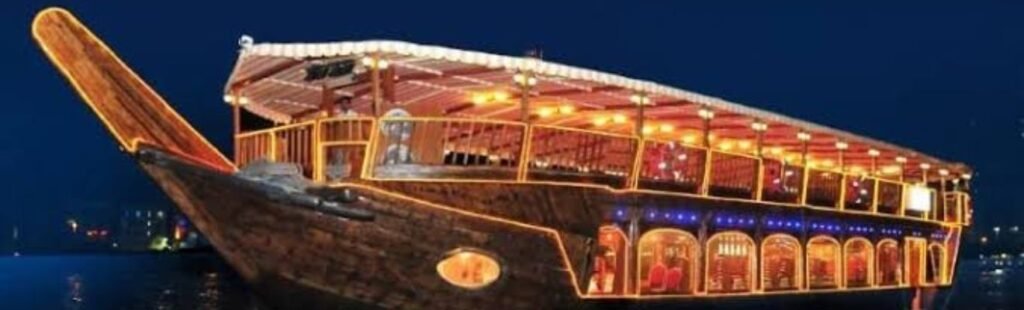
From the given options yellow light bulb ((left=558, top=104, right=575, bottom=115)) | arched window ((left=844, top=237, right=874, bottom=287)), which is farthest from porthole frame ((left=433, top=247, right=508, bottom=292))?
arched window ((left=844, top=237, right=874, bottom=287))

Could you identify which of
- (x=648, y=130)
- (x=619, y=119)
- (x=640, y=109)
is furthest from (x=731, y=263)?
(x=640, y=109)

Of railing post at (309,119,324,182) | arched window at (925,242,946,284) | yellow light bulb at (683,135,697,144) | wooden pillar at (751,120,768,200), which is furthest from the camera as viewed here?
arched window at (925,242,946,284)

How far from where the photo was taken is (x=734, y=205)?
16094mm

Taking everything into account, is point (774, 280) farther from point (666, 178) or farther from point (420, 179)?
point (420, 179)

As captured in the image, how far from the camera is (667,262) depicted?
15.3m

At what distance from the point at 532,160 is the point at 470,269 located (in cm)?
301

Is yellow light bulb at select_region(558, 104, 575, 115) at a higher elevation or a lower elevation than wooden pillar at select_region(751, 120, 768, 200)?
higher

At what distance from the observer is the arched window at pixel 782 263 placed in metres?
17.6

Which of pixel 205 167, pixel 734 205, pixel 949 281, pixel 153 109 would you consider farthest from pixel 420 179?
pixel 949 281

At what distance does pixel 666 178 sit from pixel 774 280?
134 inches

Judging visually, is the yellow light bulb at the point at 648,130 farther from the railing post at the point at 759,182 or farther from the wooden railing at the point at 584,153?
the railing post at the point at 759,182

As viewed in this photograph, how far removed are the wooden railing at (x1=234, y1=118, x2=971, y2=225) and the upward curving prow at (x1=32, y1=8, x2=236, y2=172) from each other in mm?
1137

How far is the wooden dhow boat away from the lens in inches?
491

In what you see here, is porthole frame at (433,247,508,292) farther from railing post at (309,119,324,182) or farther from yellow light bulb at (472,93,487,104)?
yellow light bulb at (472,93,487,104)
